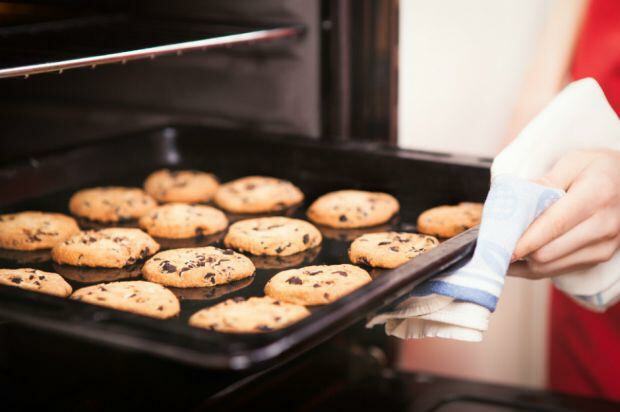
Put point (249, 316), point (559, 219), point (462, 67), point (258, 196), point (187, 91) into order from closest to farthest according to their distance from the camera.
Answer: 1. point (249, 316)
2. point (559, 219)
3. point (258, 196)
4. point (187, 91)
5. point (462, 67)

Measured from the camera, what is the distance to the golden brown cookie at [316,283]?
3.51 ft

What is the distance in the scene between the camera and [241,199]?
1530mm

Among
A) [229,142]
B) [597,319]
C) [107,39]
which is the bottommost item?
[597,319]

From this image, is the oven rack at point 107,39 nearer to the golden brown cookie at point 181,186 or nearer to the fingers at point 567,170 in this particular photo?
the golden brown cookie at point 181,186

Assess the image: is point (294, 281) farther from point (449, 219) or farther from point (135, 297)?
point (449, 219)

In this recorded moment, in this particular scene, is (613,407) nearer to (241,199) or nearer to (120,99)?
(241,199)

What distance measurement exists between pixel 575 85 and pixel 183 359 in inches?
31.4

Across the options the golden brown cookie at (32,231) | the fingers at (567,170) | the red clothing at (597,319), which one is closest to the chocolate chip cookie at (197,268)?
the golden brown cookie at (32,231)

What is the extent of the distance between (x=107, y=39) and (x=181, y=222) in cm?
34

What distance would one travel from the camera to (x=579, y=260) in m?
1.13

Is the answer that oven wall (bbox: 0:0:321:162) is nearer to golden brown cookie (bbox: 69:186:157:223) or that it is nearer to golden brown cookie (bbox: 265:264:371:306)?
golden brown cookie (bbox: 69:186:157:223)

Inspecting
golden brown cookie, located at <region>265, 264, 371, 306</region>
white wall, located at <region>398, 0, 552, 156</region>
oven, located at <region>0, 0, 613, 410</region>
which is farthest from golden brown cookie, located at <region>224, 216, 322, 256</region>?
white wall, located at <region>398, 0, 552, 156</region>

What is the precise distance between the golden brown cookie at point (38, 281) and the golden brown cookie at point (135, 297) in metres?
0.02

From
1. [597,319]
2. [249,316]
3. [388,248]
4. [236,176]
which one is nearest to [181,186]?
[236,176]
